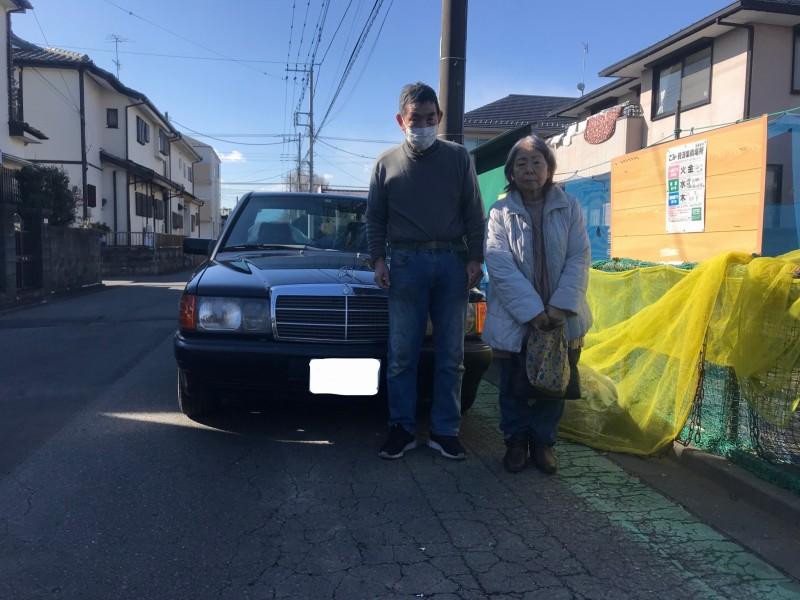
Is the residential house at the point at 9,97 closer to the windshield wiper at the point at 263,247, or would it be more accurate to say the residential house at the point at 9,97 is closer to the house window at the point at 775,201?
the windshield wiper at the point at 263,247

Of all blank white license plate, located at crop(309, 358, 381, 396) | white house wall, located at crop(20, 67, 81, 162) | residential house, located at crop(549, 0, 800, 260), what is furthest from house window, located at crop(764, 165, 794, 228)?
white house wall, located at crop(20, 67, 81, 162)

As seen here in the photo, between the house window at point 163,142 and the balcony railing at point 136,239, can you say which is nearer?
the balcony railing at point 136,239

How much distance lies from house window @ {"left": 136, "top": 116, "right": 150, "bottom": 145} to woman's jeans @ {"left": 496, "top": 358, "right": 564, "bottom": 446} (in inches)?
1094

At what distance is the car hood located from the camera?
12.2 feet

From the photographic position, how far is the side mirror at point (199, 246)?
16.4ft

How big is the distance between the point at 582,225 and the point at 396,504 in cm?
172

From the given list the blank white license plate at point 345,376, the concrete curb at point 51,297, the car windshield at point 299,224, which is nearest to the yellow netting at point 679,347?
the blank white license plate at point 345,376

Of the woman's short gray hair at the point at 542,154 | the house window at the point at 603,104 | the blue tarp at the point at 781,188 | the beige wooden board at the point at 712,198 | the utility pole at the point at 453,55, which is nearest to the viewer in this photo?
the woman's short gray hair at the point at 542,154

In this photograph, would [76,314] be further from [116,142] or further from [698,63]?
[116,142]

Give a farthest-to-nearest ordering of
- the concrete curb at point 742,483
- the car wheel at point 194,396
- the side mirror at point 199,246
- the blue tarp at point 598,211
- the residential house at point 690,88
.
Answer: the residential house at point 690,88
the blue tarp at point 598,211
the side mirror at point 199,246
the car wheel at point 194,396
the concrete curb at point 742,483

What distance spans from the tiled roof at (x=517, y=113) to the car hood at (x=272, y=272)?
792 inches

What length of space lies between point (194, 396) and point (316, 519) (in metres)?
1.47

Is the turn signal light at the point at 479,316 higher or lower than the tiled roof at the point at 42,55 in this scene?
lower

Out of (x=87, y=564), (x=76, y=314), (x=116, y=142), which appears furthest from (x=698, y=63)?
(x=116, y=142)
